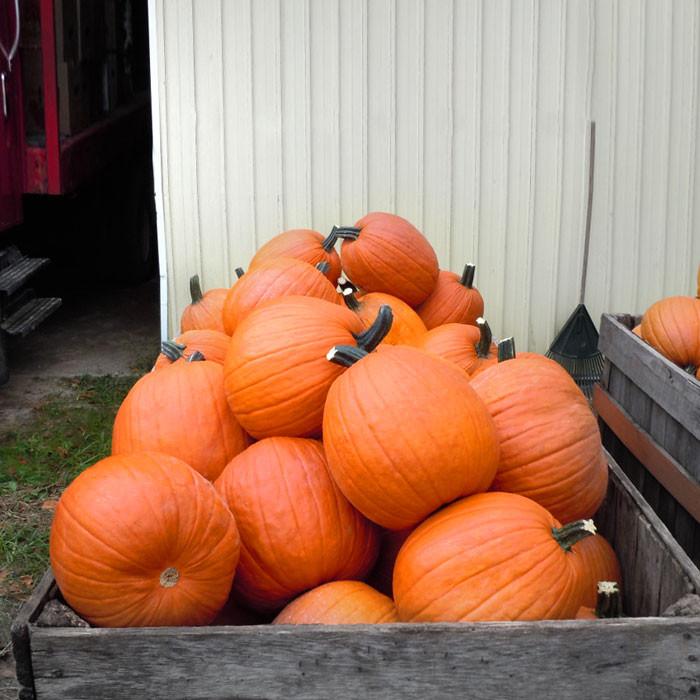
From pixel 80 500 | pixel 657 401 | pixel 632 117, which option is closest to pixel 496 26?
pixel 632 117

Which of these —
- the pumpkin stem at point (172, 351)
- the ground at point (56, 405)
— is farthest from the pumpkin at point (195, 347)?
the ground at point (56, 405)

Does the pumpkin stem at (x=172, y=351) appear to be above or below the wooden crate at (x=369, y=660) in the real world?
above

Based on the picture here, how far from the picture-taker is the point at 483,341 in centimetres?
272

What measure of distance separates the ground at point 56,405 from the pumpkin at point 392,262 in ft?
5.63

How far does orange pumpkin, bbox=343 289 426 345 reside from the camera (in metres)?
2.83

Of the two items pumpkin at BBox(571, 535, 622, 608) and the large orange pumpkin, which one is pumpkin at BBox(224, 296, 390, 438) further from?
pumpkin at BBox(571, 535, 622, 608)

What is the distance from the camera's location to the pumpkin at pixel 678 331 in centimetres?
350

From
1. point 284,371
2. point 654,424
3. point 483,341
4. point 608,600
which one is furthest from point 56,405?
A: point 608,600

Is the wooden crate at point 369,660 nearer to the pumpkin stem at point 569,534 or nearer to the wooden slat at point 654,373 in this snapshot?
the pumpkin stem at point 569,534

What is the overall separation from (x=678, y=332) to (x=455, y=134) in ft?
9.04

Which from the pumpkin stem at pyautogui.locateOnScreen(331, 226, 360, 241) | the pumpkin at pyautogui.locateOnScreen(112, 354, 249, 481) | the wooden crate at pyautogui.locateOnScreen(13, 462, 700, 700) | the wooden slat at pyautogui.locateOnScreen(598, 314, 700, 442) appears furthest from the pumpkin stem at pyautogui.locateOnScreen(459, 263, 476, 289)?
the wooden crate at pyautogui.locateOnScreen(13, 462, 700, 700)

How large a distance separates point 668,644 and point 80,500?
110 centimetres

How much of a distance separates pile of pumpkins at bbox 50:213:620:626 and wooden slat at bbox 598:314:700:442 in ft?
2.86

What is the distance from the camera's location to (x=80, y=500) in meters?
1.90
